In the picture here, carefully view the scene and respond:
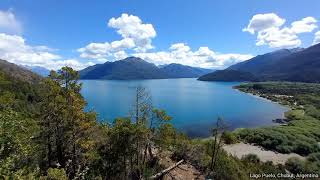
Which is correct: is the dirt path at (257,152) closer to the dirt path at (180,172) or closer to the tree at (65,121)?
the dirt path at (180,172)

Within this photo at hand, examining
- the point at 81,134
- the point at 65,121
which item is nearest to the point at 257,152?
the point at 81,134

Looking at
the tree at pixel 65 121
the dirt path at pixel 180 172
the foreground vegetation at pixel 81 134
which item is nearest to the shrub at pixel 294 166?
the dirt path at pixel 180 172

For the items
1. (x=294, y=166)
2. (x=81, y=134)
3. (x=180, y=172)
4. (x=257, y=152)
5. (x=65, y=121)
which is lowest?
(x=257, y=152)

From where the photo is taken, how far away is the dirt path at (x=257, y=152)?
2680 inches

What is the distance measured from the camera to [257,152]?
7412cm

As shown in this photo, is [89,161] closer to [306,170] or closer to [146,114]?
[146,114]

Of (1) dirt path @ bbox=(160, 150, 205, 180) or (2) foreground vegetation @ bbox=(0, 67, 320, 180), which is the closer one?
(2) foreground vegetation @ bbox=(0, 67, 320, 180)

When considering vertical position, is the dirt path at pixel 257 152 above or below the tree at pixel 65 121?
below

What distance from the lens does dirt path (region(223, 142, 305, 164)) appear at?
6806 cm

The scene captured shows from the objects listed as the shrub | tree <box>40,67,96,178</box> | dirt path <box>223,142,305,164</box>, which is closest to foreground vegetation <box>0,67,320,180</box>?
tree <box>40,67,96,178</box>

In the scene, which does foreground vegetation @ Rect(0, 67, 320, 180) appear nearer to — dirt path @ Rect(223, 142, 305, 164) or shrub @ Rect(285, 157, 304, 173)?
shrub @ Rect(285, 157, 304, 173)

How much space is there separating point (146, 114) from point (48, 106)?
32.7 ft

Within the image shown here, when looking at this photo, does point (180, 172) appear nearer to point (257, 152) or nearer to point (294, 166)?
point (294, 166)

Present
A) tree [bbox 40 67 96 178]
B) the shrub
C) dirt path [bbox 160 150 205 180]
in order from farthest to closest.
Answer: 1. the shrub
2. dirt path [bbox 160 150 205 180]
3. tree [bbox 40 67 96 178]
